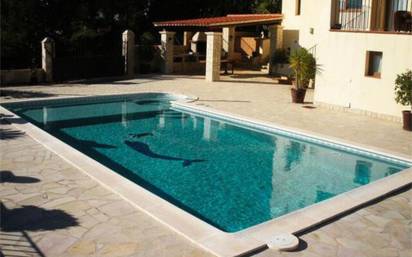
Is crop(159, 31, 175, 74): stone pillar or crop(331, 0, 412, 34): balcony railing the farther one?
crop(159, 31, 175, 74): stone pillar

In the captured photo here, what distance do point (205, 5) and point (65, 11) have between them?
14436mm

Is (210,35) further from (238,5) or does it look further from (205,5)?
(238,5)

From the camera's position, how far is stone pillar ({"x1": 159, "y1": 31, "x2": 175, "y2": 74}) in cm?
3095

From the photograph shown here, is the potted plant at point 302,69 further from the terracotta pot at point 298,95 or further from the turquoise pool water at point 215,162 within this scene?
the turquoise pool water at point 215,162

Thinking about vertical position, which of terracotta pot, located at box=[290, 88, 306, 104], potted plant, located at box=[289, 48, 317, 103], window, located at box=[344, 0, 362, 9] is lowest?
terracotta pot, located at box=[290, 88, 306, 104]

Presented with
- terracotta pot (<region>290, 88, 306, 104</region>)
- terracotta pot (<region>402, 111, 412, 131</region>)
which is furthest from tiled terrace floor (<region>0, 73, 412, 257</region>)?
terracotta pot (<region>290, 88, 306, 104</region>)

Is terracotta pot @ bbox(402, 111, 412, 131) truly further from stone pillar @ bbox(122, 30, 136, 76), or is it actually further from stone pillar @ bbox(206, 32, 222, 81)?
stone pillar @ bbox(122, 30, 136, 76)

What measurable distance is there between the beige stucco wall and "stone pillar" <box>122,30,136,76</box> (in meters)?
14.1

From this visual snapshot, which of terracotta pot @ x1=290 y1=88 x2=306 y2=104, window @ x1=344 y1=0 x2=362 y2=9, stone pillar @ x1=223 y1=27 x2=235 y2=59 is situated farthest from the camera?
stone pillar @ x1=223 y1=27 x2=235 y2=59

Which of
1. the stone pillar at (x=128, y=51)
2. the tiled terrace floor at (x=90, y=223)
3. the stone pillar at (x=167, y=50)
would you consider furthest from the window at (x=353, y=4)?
the stone pillar at (x=128, y=51)

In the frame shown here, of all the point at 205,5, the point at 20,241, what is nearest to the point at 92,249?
the point at 20,241

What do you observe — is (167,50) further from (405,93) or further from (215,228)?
(215,228)

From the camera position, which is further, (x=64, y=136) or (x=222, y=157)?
(x=64, y=136)

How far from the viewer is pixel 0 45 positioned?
2761cm
